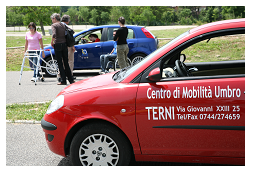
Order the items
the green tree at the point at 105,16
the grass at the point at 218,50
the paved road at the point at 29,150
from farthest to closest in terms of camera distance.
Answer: the green tree at the point at 105,16
the grass at the point at 218,50
the paved road at the point at 29,150

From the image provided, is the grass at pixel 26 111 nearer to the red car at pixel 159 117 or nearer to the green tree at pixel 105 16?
the red car at pixel 159 117

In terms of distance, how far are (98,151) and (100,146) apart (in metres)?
0.07

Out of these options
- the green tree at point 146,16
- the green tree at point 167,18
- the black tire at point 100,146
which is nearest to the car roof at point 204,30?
the black tire at point 100,146

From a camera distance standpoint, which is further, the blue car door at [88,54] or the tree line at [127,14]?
the tree line at [127,14]

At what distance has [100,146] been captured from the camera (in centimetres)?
303

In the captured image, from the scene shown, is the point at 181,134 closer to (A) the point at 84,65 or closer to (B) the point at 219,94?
(B) the point at 219,94

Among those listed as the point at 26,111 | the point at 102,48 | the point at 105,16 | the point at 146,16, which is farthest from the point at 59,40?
the point at 105,16

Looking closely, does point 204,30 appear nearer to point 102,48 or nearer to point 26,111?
point 26,111

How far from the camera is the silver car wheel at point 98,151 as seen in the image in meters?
3.01

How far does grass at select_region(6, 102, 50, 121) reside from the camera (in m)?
5.42

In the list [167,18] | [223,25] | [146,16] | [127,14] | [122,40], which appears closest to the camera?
[223,25]

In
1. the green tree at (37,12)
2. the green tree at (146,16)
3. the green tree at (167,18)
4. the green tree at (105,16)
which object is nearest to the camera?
the green tree at (37,12)

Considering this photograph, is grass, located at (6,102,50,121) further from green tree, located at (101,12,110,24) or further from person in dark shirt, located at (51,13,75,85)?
green tree, located at (101,12,110,24)

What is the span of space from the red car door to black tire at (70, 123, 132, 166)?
0.86 ft
